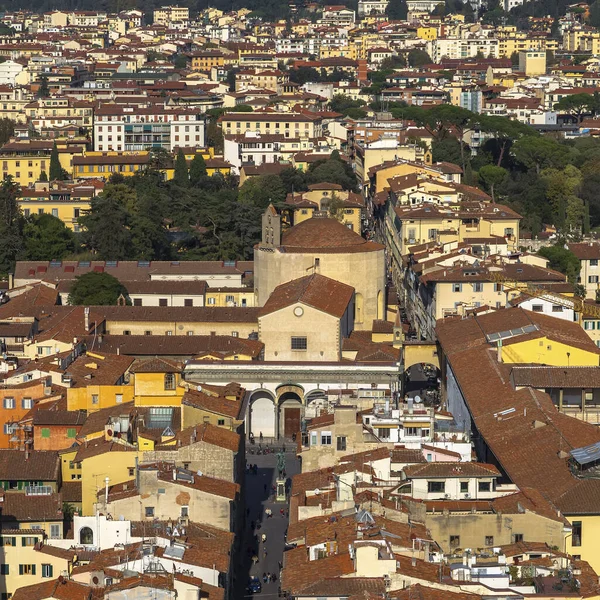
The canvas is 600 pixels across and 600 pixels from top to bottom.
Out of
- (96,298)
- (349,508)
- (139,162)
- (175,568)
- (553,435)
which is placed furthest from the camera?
(139,162)

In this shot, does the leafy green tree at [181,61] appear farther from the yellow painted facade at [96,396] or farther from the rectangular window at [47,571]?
the rectangular window at [47,571]

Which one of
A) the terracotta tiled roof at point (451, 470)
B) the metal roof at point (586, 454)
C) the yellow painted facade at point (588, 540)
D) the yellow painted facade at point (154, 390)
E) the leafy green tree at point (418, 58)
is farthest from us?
the leafy green tree at point (418, 58)

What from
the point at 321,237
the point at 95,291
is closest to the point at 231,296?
the point at 95,291

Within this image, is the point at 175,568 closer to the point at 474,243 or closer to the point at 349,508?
the point at 349,508

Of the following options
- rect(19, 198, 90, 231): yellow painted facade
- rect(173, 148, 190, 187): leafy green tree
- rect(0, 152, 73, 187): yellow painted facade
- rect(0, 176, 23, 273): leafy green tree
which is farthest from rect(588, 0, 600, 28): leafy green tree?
rect(0, 176, 23, 273): leafy green tree

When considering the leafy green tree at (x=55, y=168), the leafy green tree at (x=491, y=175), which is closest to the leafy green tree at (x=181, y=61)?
the leafy green tree at (x=55, y=168)

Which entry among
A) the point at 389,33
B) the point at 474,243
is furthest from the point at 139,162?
the point at 389,33
